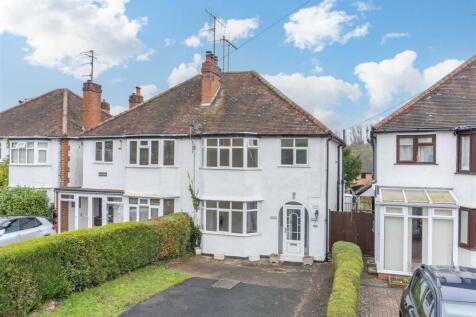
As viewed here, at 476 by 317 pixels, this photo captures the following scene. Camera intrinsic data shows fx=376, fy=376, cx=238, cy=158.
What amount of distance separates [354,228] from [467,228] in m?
4.98

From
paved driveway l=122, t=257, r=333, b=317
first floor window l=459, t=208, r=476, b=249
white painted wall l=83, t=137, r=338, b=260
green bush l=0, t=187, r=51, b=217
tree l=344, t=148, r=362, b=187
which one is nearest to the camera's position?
paved driveway l=122, t=257, r=333, b=317

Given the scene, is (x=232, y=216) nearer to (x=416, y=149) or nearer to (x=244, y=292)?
(x=244, y=292)

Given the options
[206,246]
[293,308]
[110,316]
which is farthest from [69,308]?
[206,246]

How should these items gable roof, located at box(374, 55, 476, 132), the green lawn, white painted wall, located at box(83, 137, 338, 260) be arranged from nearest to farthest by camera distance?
the green lawn → gable roof, located at box(374, 55, 476, 132) → white painted wall, located at box(83, 137, 338, 260)

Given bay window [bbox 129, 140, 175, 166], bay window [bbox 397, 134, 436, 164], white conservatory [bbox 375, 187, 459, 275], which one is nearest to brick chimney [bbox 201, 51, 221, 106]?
bay window [bbox 129, 140, 175, 166]

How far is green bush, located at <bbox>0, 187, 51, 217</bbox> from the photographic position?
776 inches

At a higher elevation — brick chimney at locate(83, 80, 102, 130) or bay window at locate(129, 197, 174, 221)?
brick chimney at locate(83, 80, 102, 130)

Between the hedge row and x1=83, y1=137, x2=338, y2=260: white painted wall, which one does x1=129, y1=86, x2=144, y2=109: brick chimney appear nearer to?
x1=83, y1=137, x2=338, y2=260: white painted wall

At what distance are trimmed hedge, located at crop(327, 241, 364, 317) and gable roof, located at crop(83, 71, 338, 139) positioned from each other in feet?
17.4

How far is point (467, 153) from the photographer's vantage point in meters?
13.4

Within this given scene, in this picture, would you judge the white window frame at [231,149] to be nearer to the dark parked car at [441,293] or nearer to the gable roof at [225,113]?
the gable roof at [225,113]

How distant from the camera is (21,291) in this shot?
9.13m

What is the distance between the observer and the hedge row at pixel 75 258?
9.05 meters

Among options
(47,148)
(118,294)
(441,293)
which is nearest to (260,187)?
(118,294)
